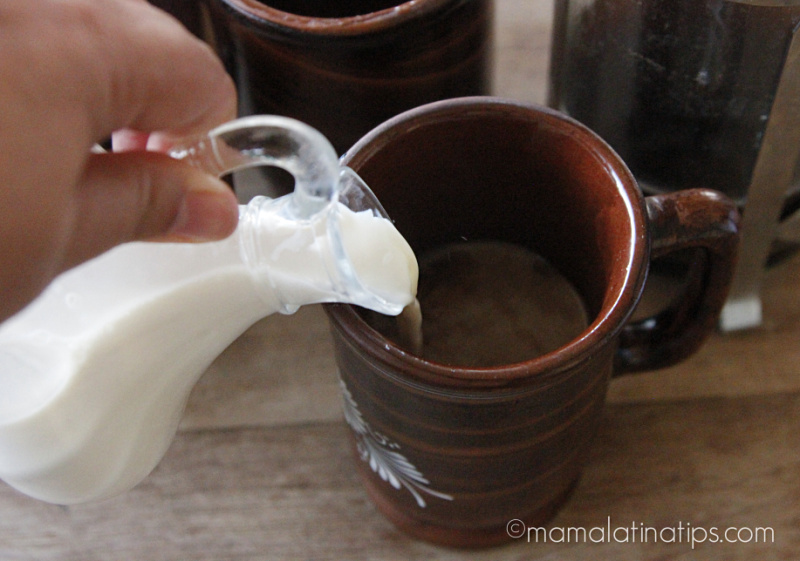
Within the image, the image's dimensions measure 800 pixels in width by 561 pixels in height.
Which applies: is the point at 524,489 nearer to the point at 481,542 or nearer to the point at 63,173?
the point at 481,542

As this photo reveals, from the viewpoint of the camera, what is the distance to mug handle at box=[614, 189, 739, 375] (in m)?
0.31

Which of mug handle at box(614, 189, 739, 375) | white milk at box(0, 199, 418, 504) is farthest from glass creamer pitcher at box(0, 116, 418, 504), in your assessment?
mug handle at box(614, 189, 739, 375)

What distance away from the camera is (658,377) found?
43cm

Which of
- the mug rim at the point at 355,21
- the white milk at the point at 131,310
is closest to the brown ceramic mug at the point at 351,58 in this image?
the mug rim at the point at 355,21

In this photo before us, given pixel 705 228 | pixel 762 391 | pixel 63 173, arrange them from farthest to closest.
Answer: pixel 762 391, pixel 705 228, pixel 63 173

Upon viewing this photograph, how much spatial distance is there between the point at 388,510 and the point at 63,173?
24 cm

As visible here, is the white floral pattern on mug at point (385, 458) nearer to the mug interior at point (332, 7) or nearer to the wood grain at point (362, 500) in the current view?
the wood grain at point (362, 500)

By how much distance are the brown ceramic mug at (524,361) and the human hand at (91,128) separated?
8cm

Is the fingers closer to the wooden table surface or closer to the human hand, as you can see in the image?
the human hand

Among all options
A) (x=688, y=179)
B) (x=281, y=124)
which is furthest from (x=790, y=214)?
(x=281, y=124)

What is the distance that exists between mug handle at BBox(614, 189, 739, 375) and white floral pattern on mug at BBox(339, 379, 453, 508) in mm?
105

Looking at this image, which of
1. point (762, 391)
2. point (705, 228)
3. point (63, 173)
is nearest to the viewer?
point (63, 173)

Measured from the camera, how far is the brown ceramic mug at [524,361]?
280 mm

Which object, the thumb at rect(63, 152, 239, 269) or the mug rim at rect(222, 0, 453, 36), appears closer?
the thumb at rect(63, 152, 239, 269)
